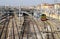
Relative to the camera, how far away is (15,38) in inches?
227

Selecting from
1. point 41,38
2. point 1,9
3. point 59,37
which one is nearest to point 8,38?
point 41,38

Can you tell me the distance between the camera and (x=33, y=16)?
511 inches

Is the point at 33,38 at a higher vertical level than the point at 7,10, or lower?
lower

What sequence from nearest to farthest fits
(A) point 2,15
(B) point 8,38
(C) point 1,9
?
(B) point 8,38
(C) point 1,9
(A) point 2,15

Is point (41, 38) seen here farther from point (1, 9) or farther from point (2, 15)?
point (2, 15)

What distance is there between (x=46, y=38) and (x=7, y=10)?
6.52 metres

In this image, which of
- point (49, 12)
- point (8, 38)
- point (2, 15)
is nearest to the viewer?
point (8, 38)

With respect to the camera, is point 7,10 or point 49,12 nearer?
point 7,10

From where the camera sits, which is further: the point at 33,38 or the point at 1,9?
the point at 1,9

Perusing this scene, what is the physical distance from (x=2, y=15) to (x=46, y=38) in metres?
7.26

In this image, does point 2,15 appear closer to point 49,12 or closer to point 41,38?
point 49,12

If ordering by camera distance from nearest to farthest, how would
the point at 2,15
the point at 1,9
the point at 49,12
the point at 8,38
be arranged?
1. the point at 8,38
2. the point at 1,9
3. the point at 2,15
4. the point at 49,12

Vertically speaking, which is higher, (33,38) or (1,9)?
(1,9)

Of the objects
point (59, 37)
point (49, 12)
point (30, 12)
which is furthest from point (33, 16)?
point (59, 37)
